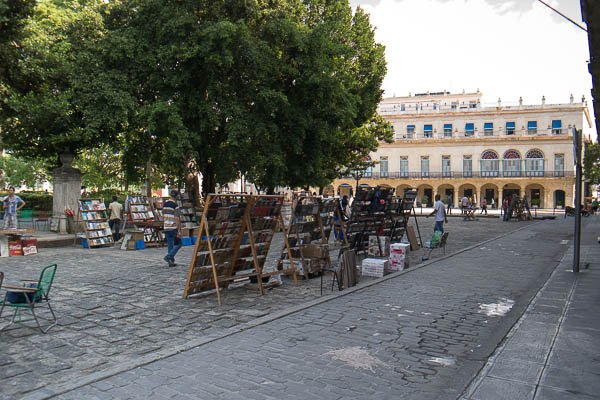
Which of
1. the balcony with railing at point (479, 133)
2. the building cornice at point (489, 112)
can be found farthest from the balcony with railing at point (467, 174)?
the building cornice at point (489, 112)

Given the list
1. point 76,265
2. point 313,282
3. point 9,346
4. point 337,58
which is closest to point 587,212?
point 337,58

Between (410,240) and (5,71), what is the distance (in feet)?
46.8

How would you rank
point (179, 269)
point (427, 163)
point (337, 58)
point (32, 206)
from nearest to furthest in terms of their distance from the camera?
point (179, 269) < point (337, 58) < point (32, 206) < point (427, 163)

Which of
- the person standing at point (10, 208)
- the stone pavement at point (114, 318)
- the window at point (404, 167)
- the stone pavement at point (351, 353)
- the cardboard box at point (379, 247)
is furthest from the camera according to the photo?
the window at point (404, 167)

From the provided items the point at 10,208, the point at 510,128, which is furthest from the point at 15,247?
the point at 510,128

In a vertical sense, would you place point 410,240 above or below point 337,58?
below

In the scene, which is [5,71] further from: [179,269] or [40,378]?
[40,378]

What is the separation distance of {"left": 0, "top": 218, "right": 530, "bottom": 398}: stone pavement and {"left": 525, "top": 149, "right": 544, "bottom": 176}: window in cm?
5620

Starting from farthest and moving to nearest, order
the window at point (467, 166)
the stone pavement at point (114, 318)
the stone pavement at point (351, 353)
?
the window at point (467, 166) < the stone pavement at point (114, 318) < the stone pavement at point (351, 353)

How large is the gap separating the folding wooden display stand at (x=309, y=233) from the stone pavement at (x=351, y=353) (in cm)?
158

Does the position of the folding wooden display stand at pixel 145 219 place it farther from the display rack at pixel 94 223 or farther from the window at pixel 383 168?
the window at pixel 383 168

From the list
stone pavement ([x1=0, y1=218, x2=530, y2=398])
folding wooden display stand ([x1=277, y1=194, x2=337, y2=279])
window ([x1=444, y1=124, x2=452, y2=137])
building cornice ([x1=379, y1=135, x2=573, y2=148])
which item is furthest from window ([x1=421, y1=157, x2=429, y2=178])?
stone pavement ([x1=0, y1=218, x2=530, y2=398])

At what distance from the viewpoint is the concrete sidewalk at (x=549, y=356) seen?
13.4 feet

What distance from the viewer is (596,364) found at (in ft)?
15.3
